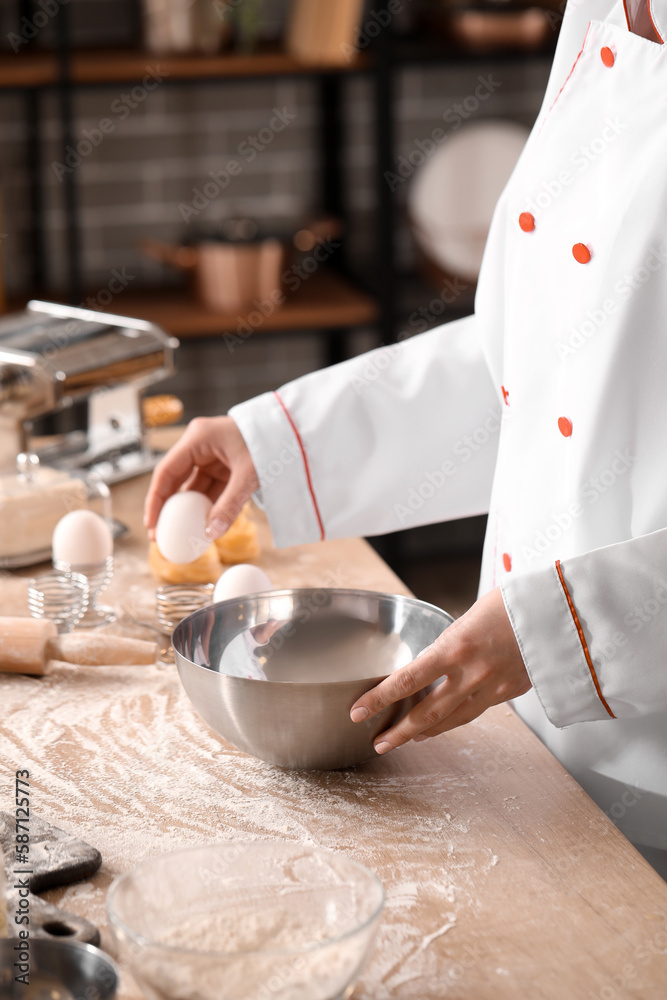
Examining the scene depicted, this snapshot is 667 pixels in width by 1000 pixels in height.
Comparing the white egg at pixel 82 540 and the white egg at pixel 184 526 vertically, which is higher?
the white egg at pixel 184 526

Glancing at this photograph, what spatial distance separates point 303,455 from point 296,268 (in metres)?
1.88

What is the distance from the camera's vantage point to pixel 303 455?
48.2 inches

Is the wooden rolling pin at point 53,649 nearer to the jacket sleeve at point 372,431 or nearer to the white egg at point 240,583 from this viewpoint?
the white egg at point 240,583

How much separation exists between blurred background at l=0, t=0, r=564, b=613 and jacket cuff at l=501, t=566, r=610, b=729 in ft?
6.44

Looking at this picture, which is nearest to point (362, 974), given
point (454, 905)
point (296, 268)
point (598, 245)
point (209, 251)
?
point (454, 905)

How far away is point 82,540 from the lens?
128 centimetres

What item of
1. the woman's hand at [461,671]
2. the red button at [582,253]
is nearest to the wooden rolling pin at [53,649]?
the woman's hand at [461,671]

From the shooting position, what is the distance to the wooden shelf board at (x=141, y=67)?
2590 millimetres

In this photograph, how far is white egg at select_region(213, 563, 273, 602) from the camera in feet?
3.81

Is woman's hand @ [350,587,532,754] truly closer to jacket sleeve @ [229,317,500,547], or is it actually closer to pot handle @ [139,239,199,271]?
jacket sleeve @ [229,317,500,547]

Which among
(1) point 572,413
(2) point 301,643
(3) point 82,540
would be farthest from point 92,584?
(1) point 572,413

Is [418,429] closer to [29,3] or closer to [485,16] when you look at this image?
[485,16]

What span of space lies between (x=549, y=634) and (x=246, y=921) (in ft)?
1.00

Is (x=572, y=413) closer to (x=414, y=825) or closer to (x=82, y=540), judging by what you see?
(x=414, y=825)
